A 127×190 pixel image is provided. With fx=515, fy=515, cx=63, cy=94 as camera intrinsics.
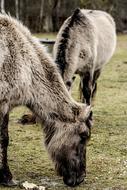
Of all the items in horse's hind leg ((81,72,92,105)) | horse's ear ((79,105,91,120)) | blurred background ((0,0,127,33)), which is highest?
horse's ear ((79,105,91,120))

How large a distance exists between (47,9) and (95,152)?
22.1m

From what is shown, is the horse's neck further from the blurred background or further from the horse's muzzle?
the blurred background

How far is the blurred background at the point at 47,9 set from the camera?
91.4ft

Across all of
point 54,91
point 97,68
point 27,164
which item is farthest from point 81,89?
point 54,91

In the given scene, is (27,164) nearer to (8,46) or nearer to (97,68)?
(8,46)

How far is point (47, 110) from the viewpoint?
5.32m

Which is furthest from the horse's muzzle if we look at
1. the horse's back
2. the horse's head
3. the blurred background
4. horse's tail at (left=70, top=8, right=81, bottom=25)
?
the blurred background

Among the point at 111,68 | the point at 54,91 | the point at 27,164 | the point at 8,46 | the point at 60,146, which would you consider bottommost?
the point at 111,68

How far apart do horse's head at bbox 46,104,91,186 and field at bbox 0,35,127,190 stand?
0.50 ft

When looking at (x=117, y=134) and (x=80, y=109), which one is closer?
(x=80, y=109)

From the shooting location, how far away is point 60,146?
17.3 feet

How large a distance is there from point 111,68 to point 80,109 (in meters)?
10.9

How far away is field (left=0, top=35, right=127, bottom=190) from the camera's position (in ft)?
18.2

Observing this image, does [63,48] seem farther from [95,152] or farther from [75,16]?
[95,152]
